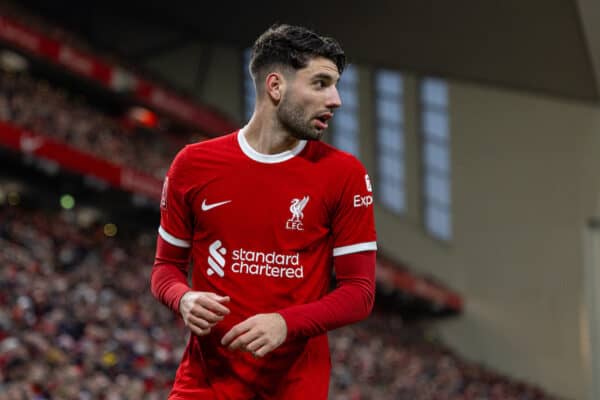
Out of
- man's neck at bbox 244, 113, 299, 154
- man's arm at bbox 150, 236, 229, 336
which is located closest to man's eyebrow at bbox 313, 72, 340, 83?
man's neck at bbox 244, 113, 299, 154

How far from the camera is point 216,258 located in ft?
10.1

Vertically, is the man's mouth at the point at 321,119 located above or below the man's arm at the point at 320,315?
above

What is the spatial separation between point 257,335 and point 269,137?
705 mm

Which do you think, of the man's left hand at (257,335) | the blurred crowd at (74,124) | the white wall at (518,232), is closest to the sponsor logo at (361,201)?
the man's left hand at (257,335)

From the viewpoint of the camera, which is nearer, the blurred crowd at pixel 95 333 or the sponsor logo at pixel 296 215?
the sponsor logo at pixel 296 215

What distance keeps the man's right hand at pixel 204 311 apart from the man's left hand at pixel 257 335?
0.20ft

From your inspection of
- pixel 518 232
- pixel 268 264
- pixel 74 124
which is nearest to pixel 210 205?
pixel 268 264

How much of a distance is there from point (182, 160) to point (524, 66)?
2203cm

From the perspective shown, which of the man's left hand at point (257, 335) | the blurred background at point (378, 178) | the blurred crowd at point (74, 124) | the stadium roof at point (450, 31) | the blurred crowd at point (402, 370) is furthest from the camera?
the stadium roof at point (450, 31)

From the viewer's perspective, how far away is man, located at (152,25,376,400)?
3002 millimetres

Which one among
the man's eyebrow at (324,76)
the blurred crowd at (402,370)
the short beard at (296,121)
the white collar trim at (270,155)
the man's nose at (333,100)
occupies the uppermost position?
the man's eyebrow at (324,76)

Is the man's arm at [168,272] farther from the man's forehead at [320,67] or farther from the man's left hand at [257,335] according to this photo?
the man's forehead at [320,67]

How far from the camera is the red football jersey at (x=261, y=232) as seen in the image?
3.01 m

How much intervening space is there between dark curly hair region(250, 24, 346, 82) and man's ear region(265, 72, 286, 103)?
37 mm
